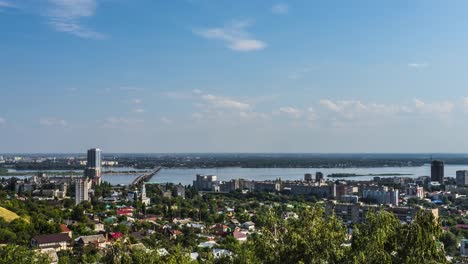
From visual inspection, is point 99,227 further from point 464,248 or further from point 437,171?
point 437,171

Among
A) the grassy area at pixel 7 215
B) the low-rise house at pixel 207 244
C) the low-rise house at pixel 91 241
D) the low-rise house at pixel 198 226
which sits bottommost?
the low-rise house at pixel 198 226

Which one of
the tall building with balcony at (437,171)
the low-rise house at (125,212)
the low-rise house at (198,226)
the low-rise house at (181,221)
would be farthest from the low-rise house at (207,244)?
the tall building with balcony at (437,171)

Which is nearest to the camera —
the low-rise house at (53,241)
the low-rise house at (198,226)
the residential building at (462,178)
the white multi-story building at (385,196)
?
the low-rise house at (53,241)

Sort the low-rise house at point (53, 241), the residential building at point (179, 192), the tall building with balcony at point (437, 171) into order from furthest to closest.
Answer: the tall building with balcony at point (437, 171) < the residential building at point (179, 192) < the low-rise house at point (53, 241)

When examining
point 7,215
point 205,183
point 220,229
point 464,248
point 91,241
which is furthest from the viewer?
point 205,183

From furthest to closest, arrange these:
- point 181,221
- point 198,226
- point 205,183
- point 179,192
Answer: point 205,183 < point 179,192 < point 181,221 < point 198,226

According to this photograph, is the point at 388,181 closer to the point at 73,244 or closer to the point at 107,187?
the point at 107,187

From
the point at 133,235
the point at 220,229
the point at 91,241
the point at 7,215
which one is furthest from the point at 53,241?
the point at 220,229

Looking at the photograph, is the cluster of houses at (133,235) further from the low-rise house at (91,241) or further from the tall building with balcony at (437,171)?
the tall building with balcony at (437,171)
